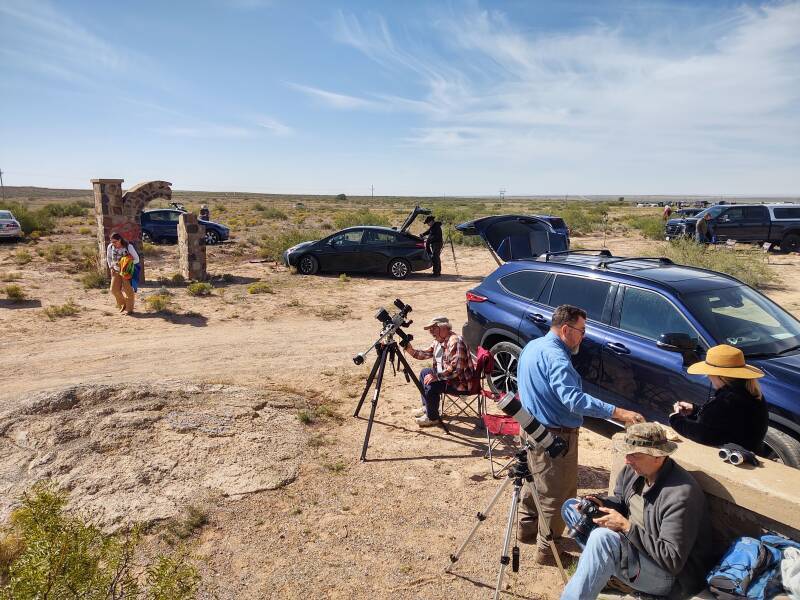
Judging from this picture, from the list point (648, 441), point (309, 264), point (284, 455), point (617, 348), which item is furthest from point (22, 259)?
point (648, 441)

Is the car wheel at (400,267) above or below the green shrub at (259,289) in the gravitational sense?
above

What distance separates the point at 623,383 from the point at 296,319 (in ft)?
24.8

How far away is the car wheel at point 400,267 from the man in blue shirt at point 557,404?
12.3 m

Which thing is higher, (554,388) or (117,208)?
(117,208)

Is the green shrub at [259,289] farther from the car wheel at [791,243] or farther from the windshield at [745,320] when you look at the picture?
the car wheel at [791,243]

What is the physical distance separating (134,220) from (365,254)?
241 inches

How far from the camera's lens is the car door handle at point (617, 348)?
5.08 meters

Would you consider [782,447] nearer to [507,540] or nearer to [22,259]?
[507,540]

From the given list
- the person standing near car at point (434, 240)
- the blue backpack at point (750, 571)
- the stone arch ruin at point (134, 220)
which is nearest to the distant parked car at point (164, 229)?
the stone arch ruin at point (134, 220)

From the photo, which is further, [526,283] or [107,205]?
[107,205]

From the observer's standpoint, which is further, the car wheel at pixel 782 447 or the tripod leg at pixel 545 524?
the car wheel at pixel 782 447

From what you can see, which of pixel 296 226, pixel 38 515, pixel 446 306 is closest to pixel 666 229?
pixel 446 306

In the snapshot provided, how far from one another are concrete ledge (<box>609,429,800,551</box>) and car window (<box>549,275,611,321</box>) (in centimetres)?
233

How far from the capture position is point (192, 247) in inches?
570
